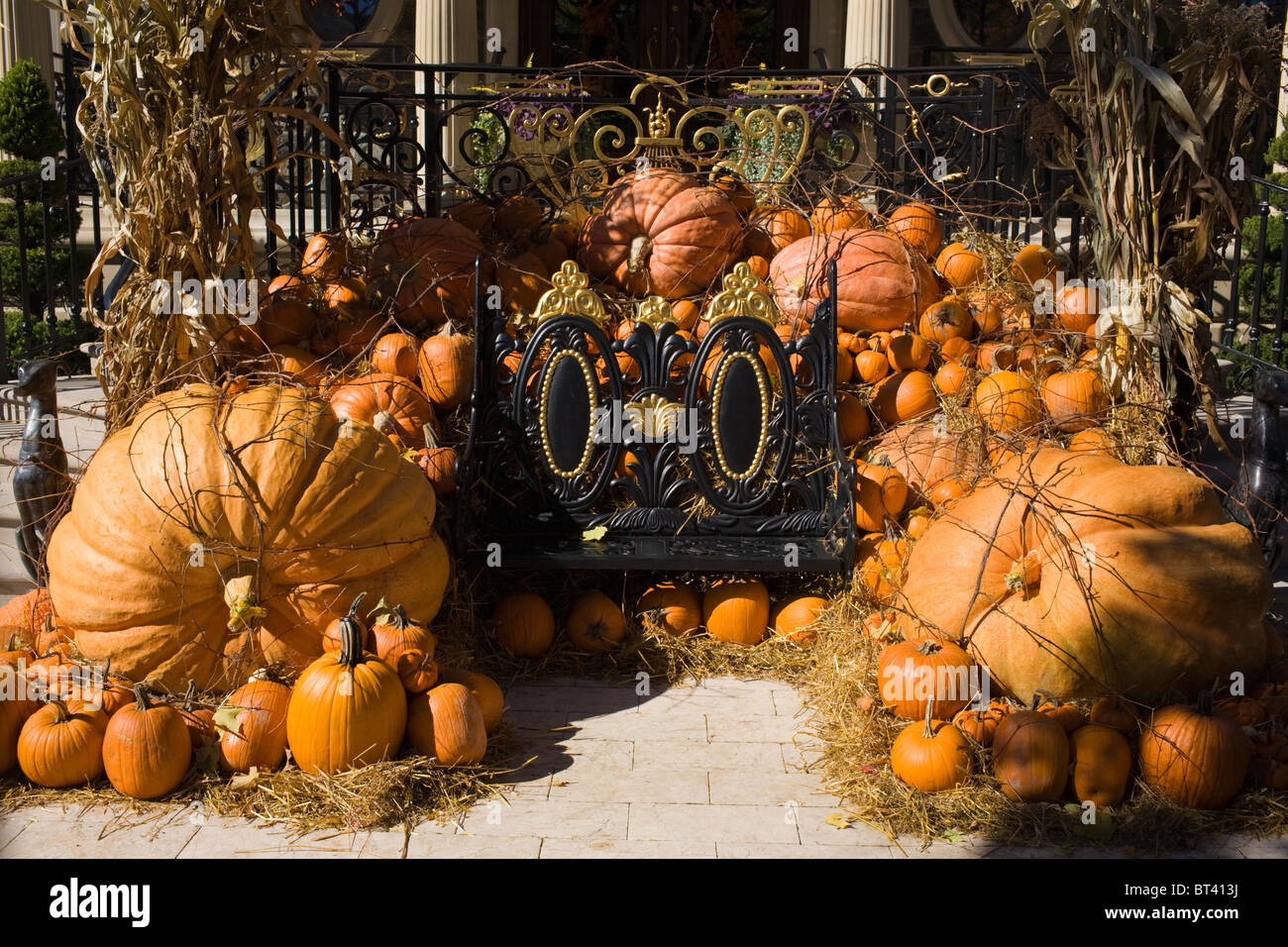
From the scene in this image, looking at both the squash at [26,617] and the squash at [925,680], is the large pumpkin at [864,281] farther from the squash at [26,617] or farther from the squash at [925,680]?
the squash at [26,617]

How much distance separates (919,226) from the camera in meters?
6.25

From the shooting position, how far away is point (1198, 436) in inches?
204

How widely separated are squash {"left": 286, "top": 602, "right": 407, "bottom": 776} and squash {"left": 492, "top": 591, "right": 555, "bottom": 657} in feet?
3.44

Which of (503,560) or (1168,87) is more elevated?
(1168,87)

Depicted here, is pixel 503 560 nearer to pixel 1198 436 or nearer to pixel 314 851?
pixel 314 851

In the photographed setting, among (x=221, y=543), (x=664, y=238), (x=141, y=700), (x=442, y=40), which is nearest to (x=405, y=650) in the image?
(x=221, y=543)

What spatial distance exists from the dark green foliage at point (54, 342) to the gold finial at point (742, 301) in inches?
148

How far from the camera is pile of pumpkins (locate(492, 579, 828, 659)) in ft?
15.6

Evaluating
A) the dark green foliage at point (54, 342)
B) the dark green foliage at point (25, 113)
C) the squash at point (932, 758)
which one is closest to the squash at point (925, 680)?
the squash at point (932, 758)

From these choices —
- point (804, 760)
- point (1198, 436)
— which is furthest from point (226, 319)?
point (1198, 436)

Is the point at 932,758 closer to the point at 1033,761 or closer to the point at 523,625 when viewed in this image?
the point at 1033,761

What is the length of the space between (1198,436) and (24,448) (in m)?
4.84

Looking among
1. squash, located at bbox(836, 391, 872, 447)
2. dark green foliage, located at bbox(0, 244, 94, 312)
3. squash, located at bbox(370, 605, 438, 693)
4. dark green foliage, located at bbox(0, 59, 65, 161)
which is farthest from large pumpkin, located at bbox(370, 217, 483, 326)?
dark green foliage, located at bbox(0, 59, 65, 161)

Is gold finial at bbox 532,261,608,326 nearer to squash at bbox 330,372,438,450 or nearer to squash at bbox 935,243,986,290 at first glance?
squash at bbox 330,372,438,450
